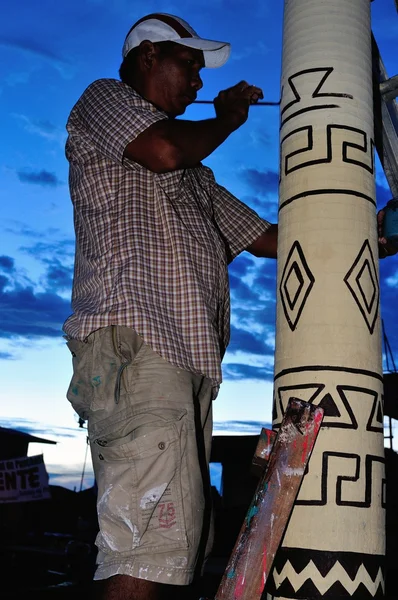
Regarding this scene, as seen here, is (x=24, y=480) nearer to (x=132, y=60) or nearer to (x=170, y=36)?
(x=132, y=60)

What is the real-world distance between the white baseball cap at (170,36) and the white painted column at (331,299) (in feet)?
1.00

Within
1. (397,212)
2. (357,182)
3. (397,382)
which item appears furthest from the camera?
(397,382)

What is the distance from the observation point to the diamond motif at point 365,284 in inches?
80.4

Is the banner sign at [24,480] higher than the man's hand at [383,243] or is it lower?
lower

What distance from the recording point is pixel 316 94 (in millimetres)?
2242

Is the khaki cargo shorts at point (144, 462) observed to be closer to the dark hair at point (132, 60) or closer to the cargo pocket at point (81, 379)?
the cargo pocket at point (81, 379)

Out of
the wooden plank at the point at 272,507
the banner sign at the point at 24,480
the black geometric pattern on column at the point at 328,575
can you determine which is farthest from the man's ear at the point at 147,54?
the banner sign at the point at 24,480

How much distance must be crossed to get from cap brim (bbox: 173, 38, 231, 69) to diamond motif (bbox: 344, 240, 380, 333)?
39.4 inches

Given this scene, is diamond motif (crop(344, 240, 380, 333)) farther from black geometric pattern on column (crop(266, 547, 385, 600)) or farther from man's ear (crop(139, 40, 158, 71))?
man's ear (crop(139, 40, 158, 71))

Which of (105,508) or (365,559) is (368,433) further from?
(105,508)

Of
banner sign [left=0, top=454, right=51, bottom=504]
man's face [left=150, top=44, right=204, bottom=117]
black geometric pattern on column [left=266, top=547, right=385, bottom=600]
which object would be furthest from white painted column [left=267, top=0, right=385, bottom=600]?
banner sign [left=0, top=454, right=51, bottom=504]

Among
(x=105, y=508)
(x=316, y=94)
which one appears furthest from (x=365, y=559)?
(x=316, y=94)

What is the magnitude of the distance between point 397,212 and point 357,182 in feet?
1.27

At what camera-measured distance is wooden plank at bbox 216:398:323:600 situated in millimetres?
1648
